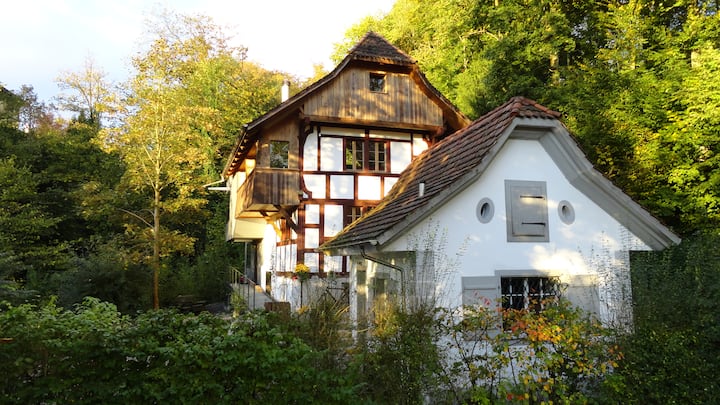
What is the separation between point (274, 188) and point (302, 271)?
108 inches

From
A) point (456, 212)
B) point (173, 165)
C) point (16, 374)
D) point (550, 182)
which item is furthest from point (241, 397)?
point (173, 165)

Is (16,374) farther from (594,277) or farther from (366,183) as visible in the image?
(366,183)

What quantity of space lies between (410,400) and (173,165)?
1690cm

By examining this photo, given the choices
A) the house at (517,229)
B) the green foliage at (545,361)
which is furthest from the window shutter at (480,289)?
the green foliage at (545,361)

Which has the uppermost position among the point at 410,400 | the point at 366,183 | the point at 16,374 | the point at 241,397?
the point at 366,183

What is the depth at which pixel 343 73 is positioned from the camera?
16719mm

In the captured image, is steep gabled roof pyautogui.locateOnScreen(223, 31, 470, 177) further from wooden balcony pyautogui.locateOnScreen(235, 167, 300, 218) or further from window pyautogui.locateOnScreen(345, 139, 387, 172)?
window pyautogui.locateOnScreen(345, 139, 387, 172)

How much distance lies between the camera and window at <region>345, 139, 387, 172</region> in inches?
672

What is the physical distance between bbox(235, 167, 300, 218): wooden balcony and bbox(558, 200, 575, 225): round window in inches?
349

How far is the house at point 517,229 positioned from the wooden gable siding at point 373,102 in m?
7.63

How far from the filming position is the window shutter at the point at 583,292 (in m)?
8.67

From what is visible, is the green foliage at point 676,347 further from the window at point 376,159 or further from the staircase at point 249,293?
the window at point 376,159

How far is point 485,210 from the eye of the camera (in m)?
8.56

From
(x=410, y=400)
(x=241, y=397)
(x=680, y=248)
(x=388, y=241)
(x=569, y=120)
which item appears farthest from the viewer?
(x=569, y=120)
